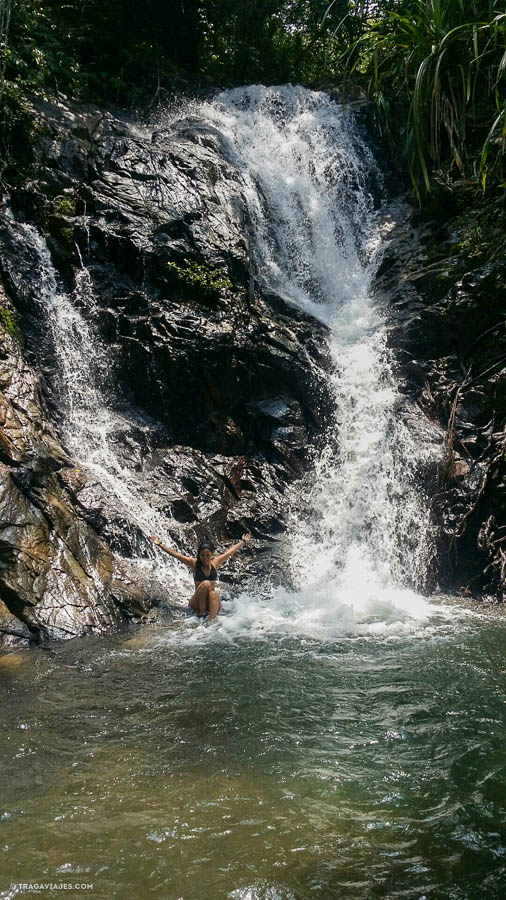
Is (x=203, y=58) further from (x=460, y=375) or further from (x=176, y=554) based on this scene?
(x=176, y=554)

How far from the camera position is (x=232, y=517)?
970cm

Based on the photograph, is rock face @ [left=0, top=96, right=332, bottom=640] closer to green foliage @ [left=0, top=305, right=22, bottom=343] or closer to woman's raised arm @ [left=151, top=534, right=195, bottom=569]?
green foliage @ [left=0, top=305, right=22, bottom=343]

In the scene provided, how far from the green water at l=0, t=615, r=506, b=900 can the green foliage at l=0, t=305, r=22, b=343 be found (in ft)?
15.4

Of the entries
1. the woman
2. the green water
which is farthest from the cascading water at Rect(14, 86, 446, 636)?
the green water

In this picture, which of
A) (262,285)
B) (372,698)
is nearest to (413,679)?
(372,698)

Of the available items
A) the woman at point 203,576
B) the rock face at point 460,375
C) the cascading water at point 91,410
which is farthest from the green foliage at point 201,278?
the woman at point 203,576

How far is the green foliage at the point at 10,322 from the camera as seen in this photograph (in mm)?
9426

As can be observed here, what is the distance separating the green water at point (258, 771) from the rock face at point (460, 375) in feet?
8.96

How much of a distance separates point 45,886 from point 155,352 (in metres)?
7.83

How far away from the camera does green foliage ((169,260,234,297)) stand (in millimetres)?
10734

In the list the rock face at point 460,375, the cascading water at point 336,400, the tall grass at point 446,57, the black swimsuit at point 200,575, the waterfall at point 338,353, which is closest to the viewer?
the tall grass at point 446,57

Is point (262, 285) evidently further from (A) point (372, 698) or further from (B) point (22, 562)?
(A) point (372, 698)

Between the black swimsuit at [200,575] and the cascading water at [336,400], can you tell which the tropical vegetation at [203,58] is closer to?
the cascading water at [336,400]

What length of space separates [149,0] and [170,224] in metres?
8.45
